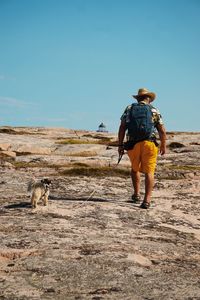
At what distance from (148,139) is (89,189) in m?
4.22

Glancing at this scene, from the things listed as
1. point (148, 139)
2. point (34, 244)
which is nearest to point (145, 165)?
point (148, 139)

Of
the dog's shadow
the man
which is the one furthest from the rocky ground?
the man

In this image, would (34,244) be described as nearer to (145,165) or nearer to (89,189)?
(145,165)

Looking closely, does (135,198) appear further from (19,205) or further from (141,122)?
(19,205)

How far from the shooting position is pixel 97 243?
9141 millimetres

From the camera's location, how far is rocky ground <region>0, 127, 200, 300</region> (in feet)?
21.9

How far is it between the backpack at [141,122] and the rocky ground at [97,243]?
240 centimetres

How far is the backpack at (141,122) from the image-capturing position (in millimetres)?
13812

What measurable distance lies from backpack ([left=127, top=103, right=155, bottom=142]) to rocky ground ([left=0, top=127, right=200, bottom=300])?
240 cm

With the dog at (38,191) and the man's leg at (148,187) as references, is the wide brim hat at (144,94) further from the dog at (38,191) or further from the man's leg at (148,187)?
the dog at (38,191)

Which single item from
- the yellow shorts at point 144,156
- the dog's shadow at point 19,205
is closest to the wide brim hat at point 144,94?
the yellow shorts at point 144,156

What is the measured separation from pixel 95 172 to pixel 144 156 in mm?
7278

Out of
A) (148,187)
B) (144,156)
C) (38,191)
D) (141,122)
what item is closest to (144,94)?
(141,122)

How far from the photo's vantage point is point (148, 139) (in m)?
13.9
